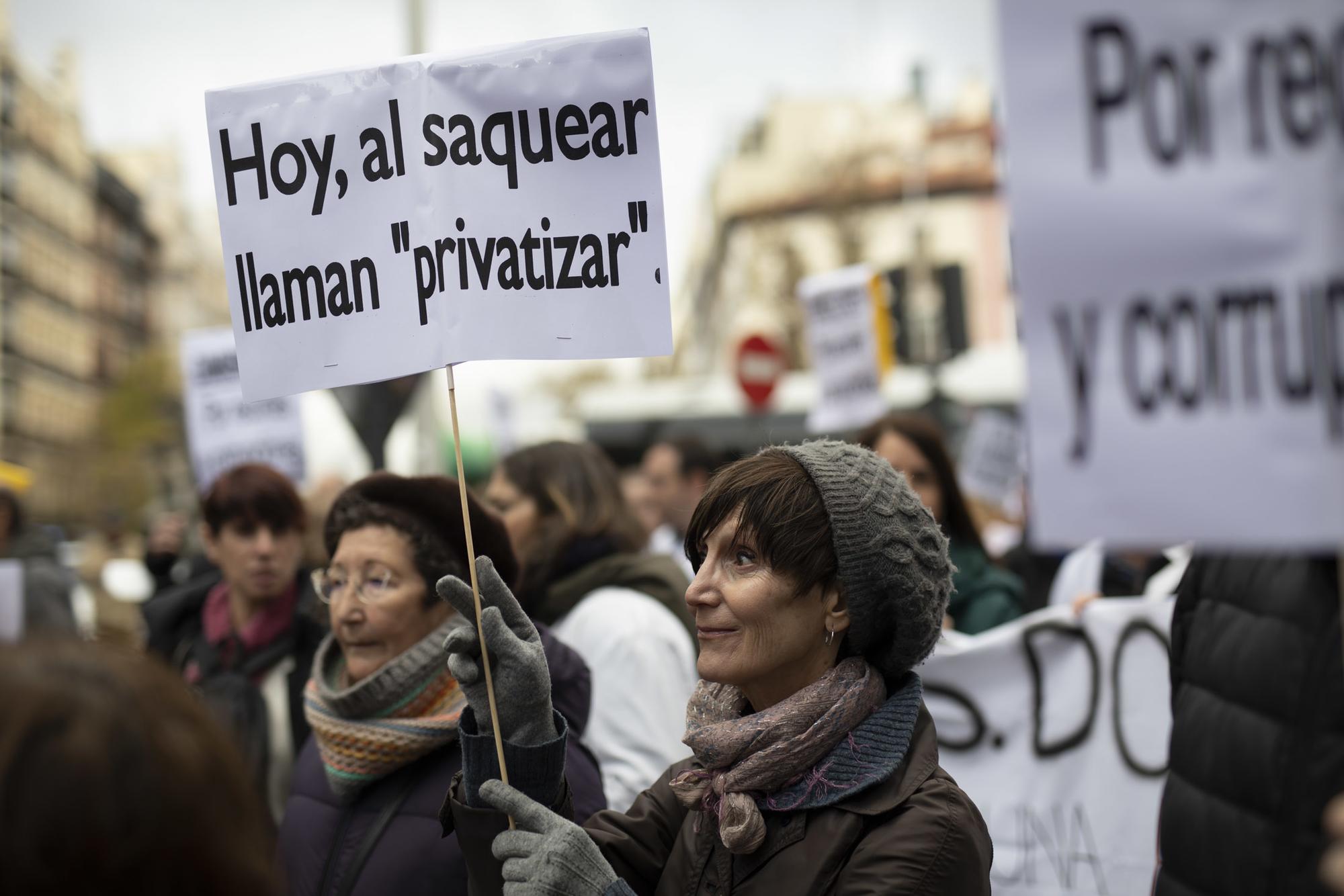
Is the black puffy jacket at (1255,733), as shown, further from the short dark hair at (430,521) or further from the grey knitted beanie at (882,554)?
the short dark hair at (430,521)

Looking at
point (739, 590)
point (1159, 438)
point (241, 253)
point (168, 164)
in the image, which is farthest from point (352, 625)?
point (168, 164)

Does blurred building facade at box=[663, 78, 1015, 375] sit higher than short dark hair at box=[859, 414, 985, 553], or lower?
higher

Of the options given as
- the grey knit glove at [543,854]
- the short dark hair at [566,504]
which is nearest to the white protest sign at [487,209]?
the grey knit glove at [543,854]

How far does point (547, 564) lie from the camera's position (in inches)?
160

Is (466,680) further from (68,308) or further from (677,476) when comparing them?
(68,308)

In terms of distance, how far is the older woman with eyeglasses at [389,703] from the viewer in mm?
2771

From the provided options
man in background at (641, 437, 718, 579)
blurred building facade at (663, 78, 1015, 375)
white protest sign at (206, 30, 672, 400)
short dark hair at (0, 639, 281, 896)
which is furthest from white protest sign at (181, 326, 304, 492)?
blurred building facade at (663, 78, 1015, 375)

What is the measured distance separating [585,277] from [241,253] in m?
0.65

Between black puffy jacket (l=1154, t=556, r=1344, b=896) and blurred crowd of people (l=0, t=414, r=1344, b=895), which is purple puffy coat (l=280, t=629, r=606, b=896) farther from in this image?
black puffy jacket (l=1154, t=556, r=1344, b=896)

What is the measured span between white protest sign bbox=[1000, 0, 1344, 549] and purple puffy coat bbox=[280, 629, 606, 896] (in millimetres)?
1282

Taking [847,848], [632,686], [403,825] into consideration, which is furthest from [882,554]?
[632,686]

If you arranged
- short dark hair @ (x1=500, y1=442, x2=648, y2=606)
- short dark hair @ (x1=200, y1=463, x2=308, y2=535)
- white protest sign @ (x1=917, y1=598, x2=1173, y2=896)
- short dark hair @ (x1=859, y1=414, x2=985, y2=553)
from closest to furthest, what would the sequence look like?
white protest sign @ (x1=917, y1=598, x2=1173, y2=896) → short dark hair @ (x1=500, y1=442, x2=648, y2=606) → short dark hair @ (x1=200, y1=463, x2=308, y2=535) → short dark hair @ (x1=859, y1=414, x2=985, y2=553)

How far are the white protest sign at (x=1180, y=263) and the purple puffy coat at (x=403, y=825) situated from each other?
1.28 metres

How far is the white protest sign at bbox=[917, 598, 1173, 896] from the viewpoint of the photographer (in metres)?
3.90
